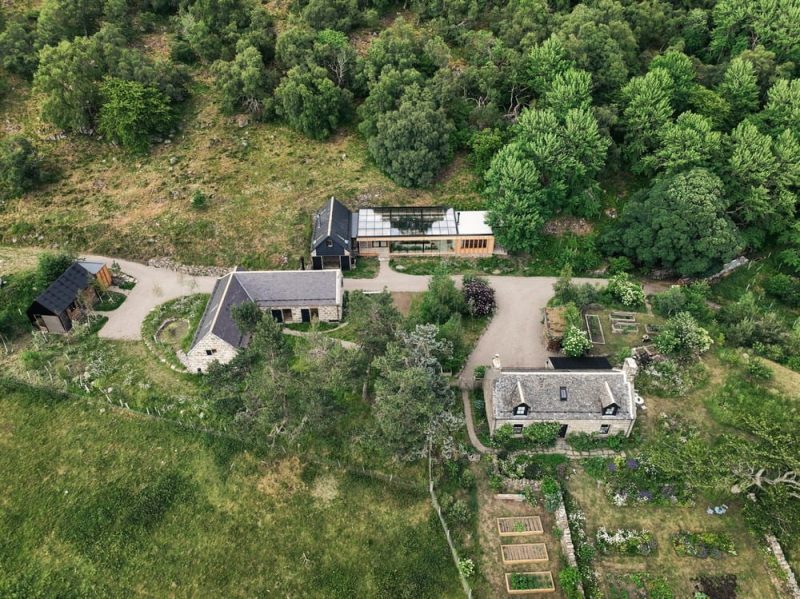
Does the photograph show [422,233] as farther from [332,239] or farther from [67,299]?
[67,299]

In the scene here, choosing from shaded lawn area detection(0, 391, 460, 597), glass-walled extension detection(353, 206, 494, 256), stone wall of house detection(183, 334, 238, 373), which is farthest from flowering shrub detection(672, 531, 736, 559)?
stone wall of house detection(183, 334, 238, 373)

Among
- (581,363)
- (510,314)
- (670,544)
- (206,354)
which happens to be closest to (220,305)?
(206,354)

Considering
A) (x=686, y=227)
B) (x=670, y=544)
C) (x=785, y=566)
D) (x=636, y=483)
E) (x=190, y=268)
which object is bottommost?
(x=670, y=544)

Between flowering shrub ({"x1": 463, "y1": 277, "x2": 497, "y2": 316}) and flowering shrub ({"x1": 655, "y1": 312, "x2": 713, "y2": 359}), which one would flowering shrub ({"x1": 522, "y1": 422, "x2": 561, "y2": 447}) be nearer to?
flowering shrub ({"x1": 655, "y1": 312, "x2": 713, "y2": 359})

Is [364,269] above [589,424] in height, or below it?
above

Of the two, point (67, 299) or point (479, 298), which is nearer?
point (67, 299)
